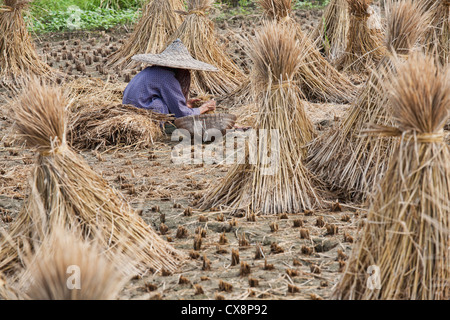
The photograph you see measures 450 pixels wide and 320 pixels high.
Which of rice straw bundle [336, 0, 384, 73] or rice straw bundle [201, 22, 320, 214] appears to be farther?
rice straw bundle [336, 0, 384, 73]

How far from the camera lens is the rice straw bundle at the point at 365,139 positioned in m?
3.73

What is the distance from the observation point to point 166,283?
2.98 metres

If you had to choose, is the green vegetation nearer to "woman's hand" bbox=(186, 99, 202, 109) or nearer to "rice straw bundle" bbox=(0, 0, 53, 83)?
"rice straw bundle" bbox=(0, 0, 53, 83)

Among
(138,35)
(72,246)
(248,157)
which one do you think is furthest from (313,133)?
(138,35)

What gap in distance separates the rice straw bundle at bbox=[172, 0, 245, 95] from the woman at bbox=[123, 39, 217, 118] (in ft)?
4.01

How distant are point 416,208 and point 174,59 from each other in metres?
3.91

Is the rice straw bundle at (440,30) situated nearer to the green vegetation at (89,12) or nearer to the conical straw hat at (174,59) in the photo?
the conical straw hat at (174,59)

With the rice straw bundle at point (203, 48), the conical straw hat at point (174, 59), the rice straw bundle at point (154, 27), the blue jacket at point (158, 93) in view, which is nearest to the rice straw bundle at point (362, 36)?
the rice straw bundle at point (203, 48)

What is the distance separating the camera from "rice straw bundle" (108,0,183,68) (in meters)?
7.93

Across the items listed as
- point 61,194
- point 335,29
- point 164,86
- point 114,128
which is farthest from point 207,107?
point 61,194

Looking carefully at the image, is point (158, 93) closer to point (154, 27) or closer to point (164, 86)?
point (164, 86)

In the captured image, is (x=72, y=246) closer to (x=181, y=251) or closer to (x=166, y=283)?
(x=166, y=283)

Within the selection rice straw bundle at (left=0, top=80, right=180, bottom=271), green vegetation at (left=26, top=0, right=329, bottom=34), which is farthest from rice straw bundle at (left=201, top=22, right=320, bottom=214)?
green vegetation at (left=26, top=0, right=329, bottom=34)
